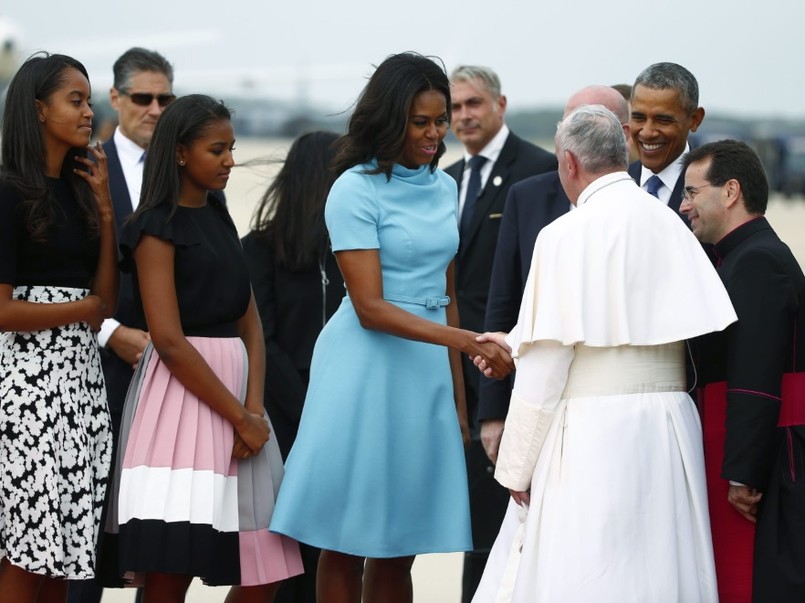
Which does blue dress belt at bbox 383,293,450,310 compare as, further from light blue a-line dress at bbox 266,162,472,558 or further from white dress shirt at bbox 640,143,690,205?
white dress shirt at bbox 640,143,690,205

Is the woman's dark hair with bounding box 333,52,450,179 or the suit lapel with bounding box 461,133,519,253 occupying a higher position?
the woman's dark hair with bounding box 333,52,450,179

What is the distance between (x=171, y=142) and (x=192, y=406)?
82cm

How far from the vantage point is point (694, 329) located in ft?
11.4

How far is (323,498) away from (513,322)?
1161 mm

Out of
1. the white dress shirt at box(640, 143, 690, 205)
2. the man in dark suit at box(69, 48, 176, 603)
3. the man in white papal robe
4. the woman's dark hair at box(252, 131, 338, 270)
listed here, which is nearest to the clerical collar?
the man in white papal robe

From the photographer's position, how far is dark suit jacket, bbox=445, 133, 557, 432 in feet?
18.8

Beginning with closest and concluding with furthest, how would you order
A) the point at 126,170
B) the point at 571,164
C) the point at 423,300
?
the point at 571,164
the point at 423,300
the point at 126,170

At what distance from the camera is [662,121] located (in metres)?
4.66

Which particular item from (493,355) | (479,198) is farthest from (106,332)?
(479,198)

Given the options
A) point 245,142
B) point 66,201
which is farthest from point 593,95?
point 245,142

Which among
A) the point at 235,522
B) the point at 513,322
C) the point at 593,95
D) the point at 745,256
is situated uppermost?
the point at 593,95

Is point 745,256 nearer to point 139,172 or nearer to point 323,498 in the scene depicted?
point 323,498

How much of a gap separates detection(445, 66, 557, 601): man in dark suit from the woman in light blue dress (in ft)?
4.72

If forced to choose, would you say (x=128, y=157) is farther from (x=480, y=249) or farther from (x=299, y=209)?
(x=480, y=249)
